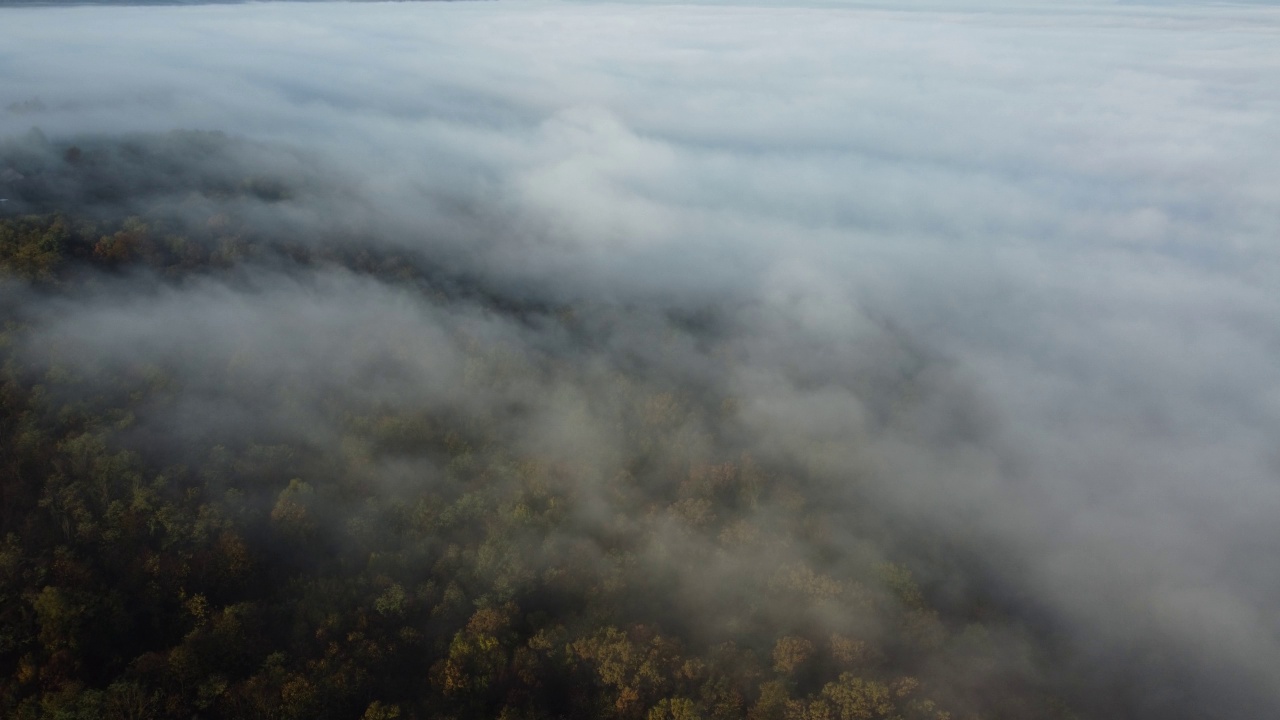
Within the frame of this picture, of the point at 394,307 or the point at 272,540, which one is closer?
the point at 272,540

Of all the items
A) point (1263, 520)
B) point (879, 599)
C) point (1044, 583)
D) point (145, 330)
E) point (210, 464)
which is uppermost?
point (145, 330)

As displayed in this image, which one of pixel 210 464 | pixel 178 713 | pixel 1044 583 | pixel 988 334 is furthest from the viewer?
pixel 988 334

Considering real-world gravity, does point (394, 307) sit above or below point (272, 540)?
above

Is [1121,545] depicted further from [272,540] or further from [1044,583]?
[272,540]

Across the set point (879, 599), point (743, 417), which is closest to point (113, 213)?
point (743, 417)

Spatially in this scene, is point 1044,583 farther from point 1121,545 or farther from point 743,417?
point 743,417

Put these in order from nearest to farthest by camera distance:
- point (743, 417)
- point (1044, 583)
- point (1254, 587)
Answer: point (1044, 583) < point (1254, 587) < point (743, 417)

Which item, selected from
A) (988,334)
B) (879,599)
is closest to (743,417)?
(879,599)
